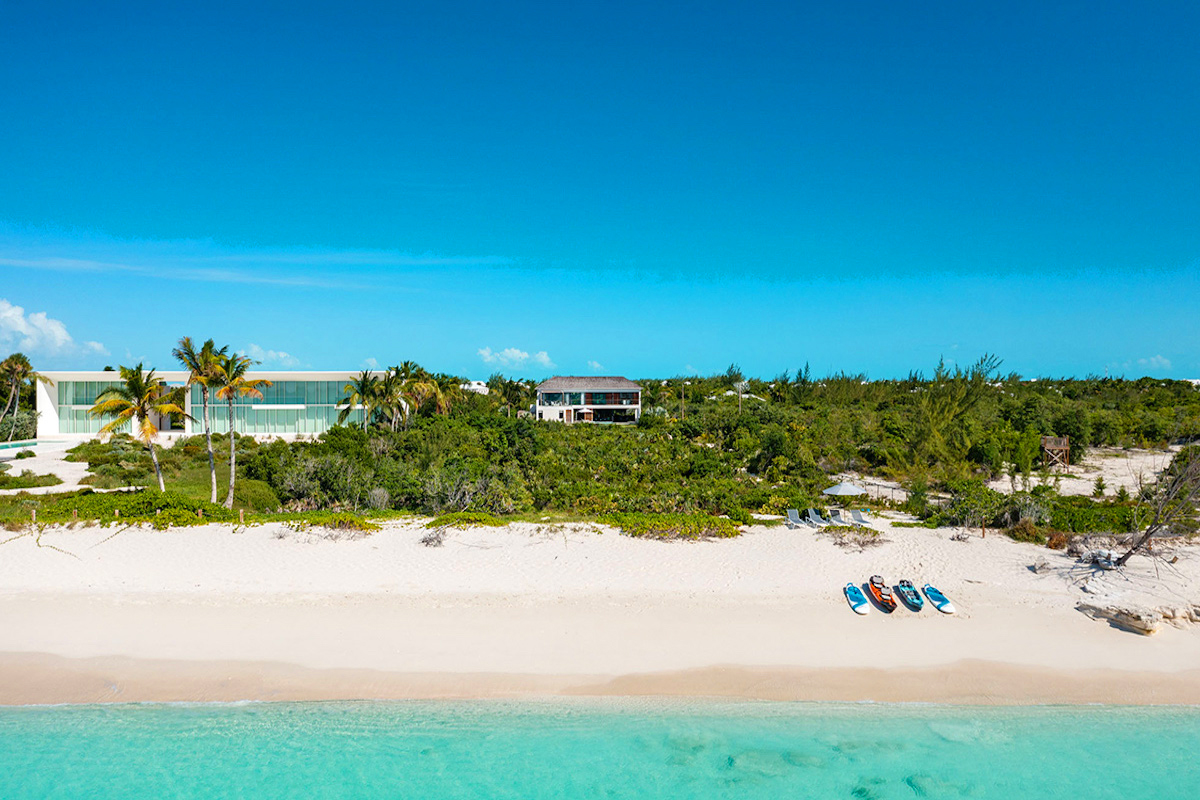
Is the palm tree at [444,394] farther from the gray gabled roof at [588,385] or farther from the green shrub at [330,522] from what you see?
the green shrub at [330,522]

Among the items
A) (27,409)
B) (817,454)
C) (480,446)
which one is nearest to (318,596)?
(480,446)

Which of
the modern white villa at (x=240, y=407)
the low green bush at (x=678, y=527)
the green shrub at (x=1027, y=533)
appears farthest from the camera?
the modern white villa at (x=240, y=407)

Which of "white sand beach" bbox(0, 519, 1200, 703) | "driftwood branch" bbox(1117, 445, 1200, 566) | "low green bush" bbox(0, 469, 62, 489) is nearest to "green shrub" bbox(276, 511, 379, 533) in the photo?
"white sand beach" bbox(0, 519, 1200, 703)

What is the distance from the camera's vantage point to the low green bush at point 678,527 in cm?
1673

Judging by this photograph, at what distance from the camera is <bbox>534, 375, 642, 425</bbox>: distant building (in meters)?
49.9

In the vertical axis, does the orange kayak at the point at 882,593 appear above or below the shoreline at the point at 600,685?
above

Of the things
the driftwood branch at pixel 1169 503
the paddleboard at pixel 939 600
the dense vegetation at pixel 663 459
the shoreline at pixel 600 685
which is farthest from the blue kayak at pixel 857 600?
the driftwood branch at pixel 1169 503

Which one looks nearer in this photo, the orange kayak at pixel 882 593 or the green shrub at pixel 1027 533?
the orange kayak at pixel 882 593

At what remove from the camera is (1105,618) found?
1227 cm

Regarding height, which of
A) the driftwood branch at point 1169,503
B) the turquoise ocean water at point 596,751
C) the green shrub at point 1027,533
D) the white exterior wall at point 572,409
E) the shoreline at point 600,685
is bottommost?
the turquoise ocean water at point 596,751

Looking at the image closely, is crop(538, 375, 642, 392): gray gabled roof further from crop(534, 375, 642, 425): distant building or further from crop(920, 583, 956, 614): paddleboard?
crop(920, 583, 956, 614): paddleboard

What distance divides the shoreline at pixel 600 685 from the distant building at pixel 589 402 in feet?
128

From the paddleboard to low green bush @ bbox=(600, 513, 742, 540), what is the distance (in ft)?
15.7

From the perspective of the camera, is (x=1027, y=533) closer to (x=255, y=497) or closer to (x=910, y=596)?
(x=910, y=596)
